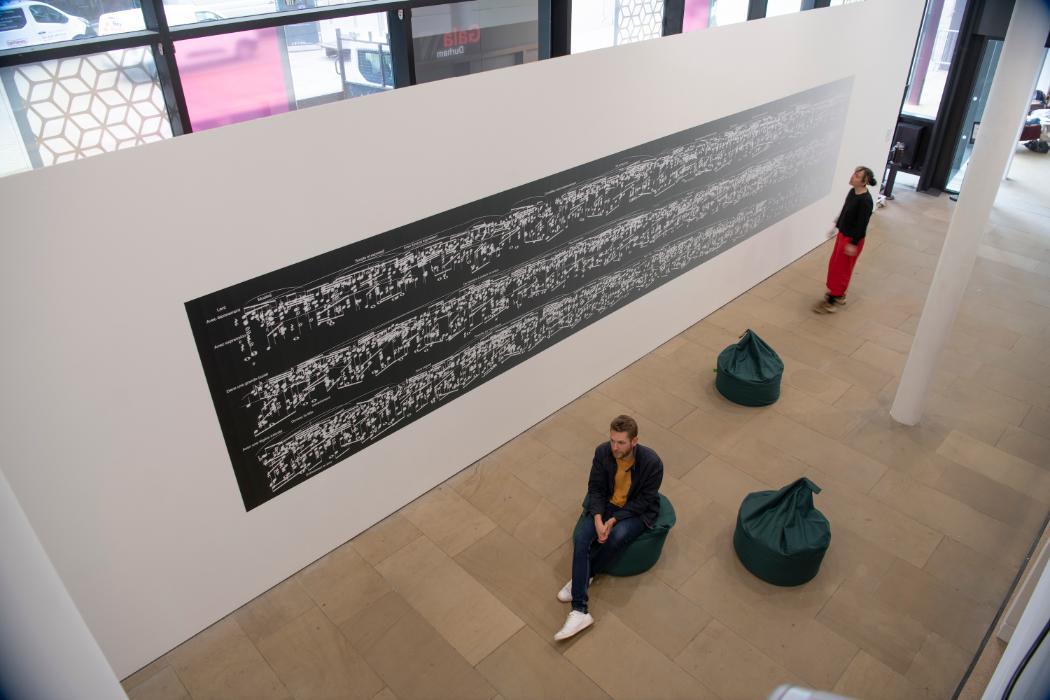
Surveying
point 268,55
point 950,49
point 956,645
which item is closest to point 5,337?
point 268,55

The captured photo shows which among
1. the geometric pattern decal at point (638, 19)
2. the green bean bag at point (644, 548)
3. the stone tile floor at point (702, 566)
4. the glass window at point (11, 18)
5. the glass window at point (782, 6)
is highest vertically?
the glass window at point (11, 18)

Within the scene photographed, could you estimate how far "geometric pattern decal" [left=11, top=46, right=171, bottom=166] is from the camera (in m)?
3.86

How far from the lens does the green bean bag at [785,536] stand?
4852mm

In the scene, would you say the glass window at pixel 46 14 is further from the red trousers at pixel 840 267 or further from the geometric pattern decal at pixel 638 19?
the red trousers at pixel 840 267

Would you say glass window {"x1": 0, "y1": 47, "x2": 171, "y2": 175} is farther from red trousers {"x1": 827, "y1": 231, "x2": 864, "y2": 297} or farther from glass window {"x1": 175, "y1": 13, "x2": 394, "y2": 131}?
red trousers {"x1": 827, "y1": 231, "x2": 864, "y2": 297}

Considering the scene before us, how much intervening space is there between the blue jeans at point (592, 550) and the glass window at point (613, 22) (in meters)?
4.04

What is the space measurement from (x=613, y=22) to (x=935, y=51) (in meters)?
6.85

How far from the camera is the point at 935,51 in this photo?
37.0ft

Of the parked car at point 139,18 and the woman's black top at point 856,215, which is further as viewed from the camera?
the woman's black top at point 856,215

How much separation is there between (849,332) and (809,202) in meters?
2.05

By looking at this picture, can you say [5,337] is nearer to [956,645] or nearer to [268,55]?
[268,55]

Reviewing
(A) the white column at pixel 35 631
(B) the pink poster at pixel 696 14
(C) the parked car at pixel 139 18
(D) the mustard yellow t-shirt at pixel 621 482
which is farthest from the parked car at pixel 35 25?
(B) the pink poster at pixel 696 14

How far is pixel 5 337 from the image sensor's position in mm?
3383

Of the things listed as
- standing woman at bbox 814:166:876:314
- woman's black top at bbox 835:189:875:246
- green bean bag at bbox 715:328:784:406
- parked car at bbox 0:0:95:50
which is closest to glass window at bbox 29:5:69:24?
parked car at bbox 0:0:95:50
